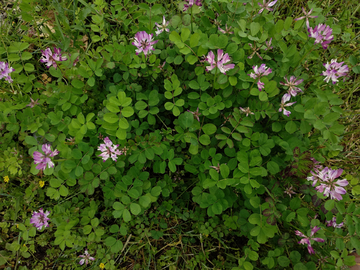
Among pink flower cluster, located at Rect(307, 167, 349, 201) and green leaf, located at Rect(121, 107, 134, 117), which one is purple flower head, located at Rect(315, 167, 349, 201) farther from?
green leaf, located at Rect(121, 107, 134, 117)

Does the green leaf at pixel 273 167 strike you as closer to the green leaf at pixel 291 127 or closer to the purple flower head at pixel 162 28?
the green leaf at pixel 291 127

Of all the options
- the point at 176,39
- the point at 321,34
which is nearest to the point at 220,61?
the point at 176,39

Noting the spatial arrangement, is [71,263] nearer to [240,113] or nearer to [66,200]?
[66,200]

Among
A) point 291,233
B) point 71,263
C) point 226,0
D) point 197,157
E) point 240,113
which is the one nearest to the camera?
point 226,0

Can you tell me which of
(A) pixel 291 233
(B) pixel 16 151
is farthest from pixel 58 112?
(A) pixel 291 233

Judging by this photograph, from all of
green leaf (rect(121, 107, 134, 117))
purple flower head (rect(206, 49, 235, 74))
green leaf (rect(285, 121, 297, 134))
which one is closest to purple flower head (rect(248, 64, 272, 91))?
purple flower head (rect(206, 49, 235, 74))

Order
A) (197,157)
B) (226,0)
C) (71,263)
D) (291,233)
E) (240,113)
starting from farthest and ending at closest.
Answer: (71,263), (291,233), (197,157), (240,113), (226,0)

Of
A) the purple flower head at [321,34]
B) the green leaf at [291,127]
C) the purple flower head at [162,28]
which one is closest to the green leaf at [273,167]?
the green leaf at [291,127]

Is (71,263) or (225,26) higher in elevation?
(225,26)

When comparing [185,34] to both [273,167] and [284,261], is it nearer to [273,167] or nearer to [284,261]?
[273,167]
